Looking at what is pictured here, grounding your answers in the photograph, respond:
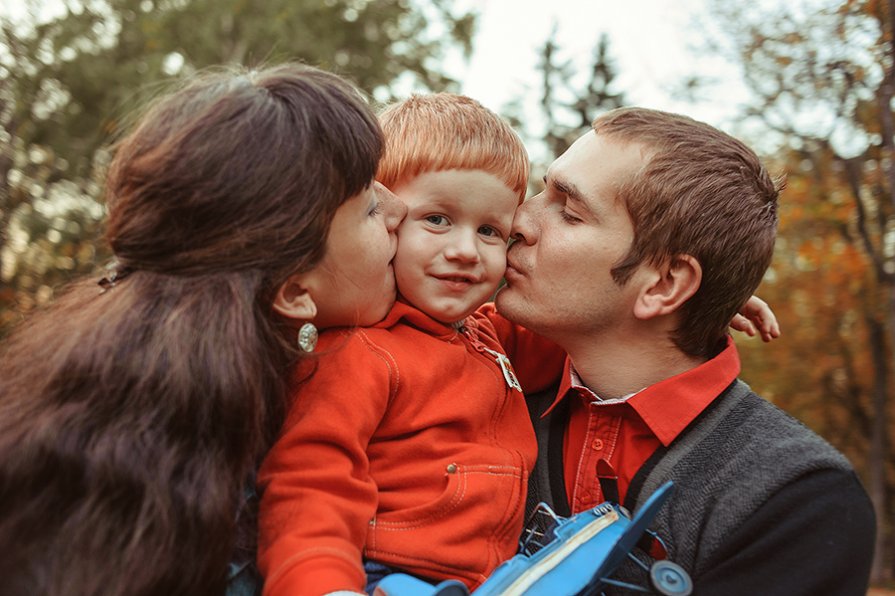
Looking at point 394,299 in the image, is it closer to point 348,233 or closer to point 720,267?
point 348,233

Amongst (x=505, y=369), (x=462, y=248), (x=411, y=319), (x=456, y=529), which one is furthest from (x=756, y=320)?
(x=456, y=529)

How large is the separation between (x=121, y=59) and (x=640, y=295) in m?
17.3

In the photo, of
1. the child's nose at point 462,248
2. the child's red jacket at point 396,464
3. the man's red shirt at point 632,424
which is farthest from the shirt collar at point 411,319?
the man's red shirt at point 632,424

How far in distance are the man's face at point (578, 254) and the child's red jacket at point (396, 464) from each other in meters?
0.27

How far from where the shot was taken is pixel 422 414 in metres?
2.20

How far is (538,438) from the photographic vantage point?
2.62m

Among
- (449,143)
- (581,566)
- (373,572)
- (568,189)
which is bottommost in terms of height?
(373,572)

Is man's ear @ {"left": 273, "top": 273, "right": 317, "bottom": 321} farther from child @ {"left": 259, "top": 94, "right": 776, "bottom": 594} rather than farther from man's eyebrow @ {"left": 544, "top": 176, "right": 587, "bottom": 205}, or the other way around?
man's eyebrow @ {"left": 544, "top": 176, "right": 587, "bottom": 205}

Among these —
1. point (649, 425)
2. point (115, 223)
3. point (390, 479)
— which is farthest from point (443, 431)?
point (115, 223)

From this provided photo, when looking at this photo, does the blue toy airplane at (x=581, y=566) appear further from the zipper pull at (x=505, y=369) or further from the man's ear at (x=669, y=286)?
the man's ear at (x=669, y=286)

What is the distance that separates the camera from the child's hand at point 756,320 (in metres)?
2.97

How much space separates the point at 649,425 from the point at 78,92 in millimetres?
16845

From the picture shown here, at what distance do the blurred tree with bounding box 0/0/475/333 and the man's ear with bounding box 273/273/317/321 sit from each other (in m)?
11.3

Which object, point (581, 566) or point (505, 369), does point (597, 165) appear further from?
point (581, 566)
